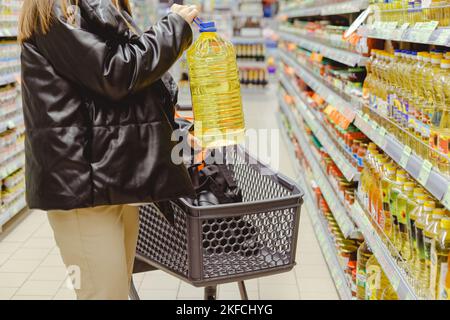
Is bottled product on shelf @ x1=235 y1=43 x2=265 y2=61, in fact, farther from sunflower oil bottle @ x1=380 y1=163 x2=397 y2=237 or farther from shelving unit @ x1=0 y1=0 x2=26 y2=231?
sunflower oil bottle @ x1=380 y1=163 x2=397 y2=237

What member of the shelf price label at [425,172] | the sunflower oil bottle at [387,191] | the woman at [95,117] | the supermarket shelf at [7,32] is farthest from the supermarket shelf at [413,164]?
the supermarket shelf at [7,32]

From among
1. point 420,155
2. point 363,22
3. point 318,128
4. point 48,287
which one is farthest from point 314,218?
point 420,155

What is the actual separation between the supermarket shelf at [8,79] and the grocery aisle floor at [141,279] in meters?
1.08

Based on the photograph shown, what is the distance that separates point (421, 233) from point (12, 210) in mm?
3173

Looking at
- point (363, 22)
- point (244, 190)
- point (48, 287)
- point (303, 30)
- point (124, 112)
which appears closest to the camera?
point (124, 112)

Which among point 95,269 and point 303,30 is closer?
point 95,269

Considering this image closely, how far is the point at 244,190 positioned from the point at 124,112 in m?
0.82

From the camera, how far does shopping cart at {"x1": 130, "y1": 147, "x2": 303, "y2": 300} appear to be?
173cm

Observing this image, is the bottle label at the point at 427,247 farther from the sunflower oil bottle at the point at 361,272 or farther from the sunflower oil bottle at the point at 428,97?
the sunflower oil bottle at the point at 361,272

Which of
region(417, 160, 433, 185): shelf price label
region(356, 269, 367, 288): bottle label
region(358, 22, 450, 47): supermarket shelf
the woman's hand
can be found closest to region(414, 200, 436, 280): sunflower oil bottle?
region(417, 160, 433, 185): shelf price label

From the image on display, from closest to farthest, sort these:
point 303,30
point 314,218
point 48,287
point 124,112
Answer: point 124,112, point 48,287, point 314,218, point 303,30

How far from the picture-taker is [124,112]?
5.33 feet

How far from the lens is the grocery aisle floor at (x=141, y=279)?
3.11 meters

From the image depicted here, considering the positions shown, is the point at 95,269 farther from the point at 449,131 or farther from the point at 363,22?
the point at 363,22
